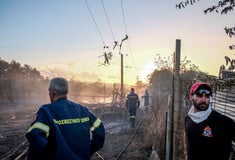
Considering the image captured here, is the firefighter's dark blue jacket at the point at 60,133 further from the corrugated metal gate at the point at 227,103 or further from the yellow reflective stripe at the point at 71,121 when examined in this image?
the corrugated metal gate at the point at 227,103

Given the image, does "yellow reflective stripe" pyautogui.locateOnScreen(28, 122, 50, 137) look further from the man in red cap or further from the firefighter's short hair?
the man in red cap

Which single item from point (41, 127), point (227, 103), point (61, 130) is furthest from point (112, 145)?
point (41, 127)

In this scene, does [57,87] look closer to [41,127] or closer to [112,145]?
[41,127]

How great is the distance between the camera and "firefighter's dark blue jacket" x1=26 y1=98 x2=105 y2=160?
3215 millimetres

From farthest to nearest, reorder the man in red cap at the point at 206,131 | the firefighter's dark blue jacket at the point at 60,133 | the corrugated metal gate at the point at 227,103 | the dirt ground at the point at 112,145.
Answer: the dirt ground at the point at 112,145 → the corrugated metal gate at the point at 227,103 → the man in red cap at the point at 206,131 → the firefighter's dark blue jacket at the point at 60,133

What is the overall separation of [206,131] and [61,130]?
5.82 feet

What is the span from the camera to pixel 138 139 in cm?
1427

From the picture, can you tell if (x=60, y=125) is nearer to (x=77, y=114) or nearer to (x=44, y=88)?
(x=77, y=114)

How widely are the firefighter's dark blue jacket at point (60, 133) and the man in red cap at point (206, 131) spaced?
135cm

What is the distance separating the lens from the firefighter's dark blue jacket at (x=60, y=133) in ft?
10.5

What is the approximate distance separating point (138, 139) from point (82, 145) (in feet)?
36.1

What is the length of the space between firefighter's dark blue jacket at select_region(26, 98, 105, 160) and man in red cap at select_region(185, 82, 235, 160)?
4.42 ft

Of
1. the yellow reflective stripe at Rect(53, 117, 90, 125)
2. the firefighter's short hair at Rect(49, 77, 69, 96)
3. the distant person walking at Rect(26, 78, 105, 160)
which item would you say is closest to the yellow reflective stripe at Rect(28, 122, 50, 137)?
the distant person walking at Rect(26, 78, 105, 160)

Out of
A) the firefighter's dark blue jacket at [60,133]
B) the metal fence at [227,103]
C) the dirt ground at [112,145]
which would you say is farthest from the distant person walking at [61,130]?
the dirt ground at [112,145]
